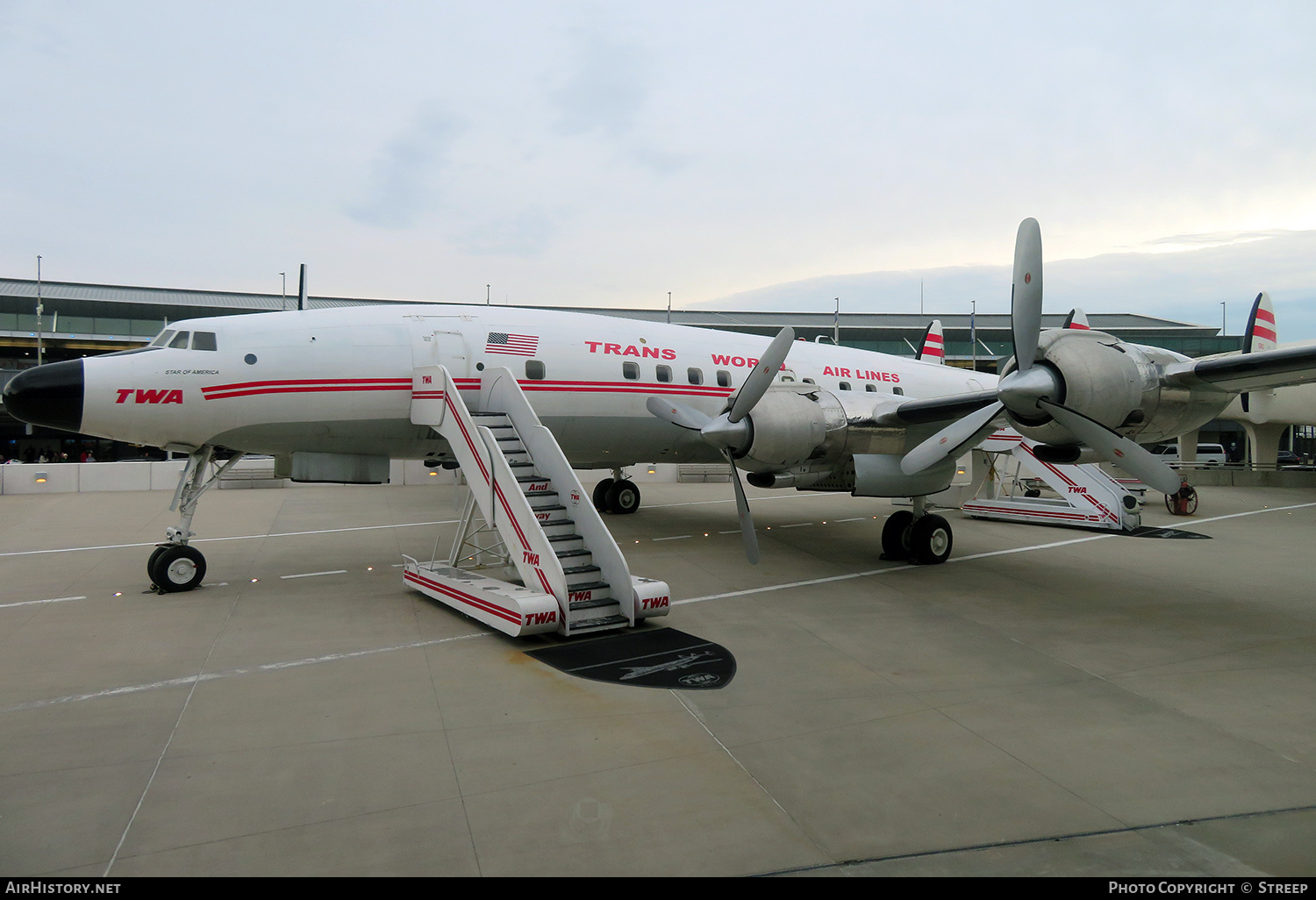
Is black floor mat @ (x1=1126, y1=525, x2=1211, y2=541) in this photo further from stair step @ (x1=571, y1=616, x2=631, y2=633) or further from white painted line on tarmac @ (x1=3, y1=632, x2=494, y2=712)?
white painted line on tarmac @ (x1=3, y1=632, x2=494, y2=712)

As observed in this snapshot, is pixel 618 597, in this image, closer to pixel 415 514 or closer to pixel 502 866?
pixel 502 866

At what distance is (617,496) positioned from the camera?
62.5 ft

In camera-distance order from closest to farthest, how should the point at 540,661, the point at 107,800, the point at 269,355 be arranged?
the point at 107,800
the point at 540,661
the point at 269,355

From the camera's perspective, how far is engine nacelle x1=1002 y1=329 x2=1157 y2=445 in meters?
8.78

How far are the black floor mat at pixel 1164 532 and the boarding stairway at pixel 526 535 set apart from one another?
13278 mm

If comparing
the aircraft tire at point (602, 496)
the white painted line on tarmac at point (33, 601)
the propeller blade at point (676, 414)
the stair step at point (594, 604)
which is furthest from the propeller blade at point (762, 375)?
the white painted line on tarmac at point (33, 601)

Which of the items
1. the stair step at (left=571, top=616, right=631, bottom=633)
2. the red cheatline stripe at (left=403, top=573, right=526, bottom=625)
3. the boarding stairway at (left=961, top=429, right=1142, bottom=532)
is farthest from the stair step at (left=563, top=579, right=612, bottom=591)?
the boarding stairway at (left=961, top=429, right=1142, bottom=532)

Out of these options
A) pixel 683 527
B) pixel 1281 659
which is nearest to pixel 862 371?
pixel 683 527

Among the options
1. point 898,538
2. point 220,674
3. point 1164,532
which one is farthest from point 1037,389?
point 1164,532

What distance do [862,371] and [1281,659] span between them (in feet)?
30.4

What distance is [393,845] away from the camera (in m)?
4.13

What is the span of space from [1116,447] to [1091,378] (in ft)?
2.75

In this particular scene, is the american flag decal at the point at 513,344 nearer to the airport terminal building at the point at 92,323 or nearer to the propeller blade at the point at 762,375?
the propeller blade at the point at 762,375

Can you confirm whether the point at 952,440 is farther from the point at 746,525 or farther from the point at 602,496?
the point at 602,496
